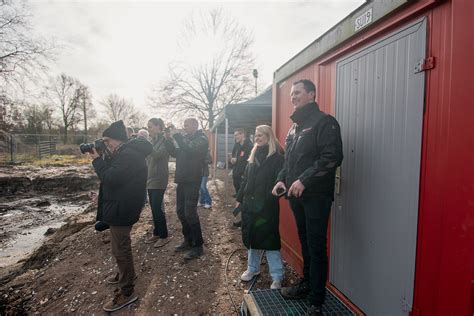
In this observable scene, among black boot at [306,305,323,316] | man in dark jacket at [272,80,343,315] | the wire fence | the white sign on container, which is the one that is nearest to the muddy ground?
black boot at [306,305,323,316]

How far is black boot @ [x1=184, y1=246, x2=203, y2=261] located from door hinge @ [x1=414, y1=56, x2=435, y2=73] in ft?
12.1

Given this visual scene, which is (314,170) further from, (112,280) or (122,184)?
(112,280)

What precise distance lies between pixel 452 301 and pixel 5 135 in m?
25.6

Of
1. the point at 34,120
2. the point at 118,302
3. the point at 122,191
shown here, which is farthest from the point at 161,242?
the point at 34,120

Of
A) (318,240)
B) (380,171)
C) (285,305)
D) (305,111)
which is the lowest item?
(285,305)

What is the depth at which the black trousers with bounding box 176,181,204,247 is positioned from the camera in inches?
164

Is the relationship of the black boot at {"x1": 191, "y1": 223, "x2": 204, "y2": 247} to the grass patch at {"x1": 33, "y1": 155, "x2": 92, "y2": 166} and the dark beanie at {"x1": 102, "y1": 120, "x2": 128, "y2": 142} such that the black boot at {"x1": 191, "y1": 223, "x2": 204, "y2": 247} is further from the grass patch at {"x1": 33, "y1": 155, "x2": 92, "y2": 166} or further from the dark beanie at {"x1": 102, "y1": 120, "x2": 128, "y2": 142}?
the grass patch at {"x1": 33, "y1": 155, "x2": 92, "y2": 166}

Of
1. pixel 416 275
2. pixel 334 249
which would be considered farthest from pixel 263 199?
pixel 416 275

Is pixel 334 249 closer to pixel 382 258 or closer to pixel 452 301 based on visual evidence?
pixel 382 258

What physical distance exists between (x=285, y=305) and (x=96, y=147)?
8.64 feet

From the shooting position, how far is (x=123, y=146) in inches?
124

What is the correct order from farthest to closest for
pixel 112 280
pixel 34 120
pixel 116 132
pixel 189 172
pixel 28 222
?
pixel 34 120, pixel 28 222, pixel 189 172, pixel 112 280, pixel 116 132

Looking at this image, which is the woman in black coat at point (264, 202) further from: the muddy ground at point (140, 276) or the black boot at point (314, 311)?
the black boot at point (314, 311)

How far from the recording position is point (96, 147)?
316 cm
